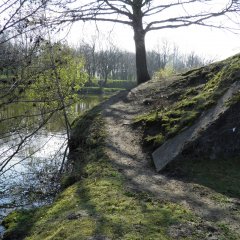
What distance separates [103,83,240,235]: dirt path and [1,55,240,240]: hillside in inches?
0.7

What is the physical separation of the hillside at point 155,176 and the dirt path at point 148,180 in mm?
17

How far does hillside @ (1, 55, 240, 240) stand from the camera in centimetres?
578

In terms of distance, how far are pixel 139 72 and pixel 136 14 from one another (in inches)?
119

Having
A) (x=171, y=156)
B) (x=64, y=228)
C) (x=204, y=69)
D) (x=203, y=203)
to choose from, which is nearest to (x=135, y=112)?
(x=204, y=69)

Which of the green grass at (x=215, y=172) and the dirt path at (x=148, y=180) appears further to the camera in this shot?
the green grass at (x=215, y=172)

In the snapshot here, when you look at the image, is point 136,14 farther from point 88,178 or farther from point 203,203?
point 203,203

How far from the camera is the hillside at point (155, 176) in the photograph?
5777 millimetres

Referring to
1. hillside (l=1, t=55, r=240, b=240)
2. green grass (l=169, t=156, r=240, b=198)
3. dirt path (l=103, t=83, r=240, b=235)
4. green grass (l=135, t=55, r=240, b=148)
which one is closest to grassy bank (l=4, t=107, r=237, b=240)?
hillside (l=1, t=55, r=240, b=240)

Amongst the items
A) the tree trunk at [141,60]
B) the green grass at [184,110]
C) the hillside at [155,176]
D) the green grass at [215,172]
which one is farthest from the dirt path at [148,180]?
the tree trunk at [141,60]

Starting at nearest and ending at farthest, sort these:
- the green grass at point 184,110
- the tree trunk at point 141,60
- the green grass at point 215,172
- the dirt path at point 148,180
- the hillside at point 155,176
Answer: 1. the hillside at point 155,176
2. the dirt path at point 148,180
3. the green grass at point 215,172
4. the green grass at point 184,110
5. the tree trunk at point 141,60

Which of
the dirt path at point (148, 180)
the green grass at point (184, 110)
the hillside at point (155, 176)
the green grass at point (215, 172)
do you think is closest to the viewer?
the hillside at point (155, 176)

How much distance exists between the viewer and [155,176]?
8.46 m

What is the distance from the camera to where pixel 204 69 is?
14.5 meters

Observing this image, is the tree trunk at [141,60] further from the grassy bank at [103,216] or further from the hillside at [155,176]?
the grassy bank at [103,216]
